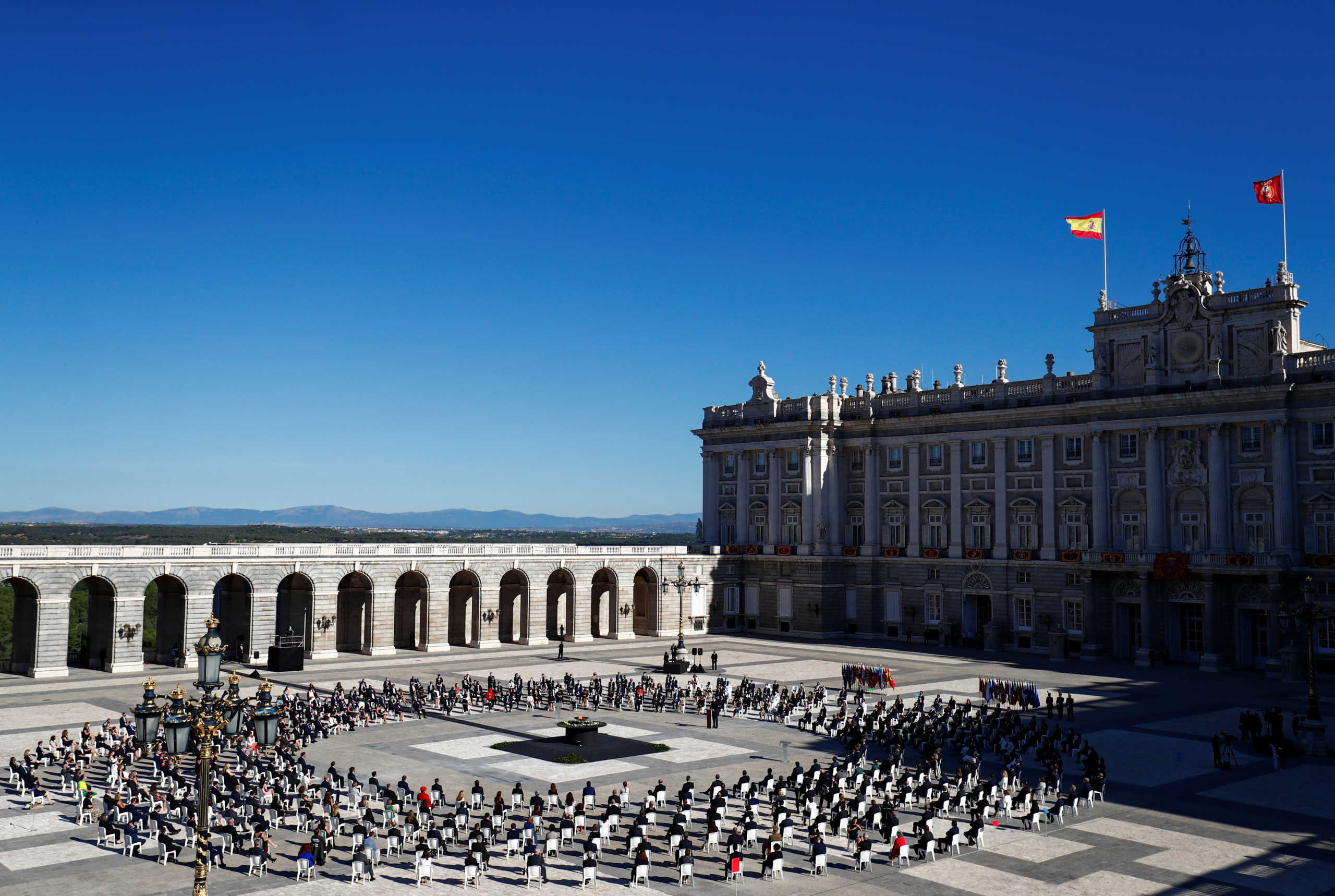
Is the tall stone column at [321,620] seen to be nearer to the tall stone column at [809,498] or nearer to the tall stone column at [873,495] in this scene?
the tall stone column at [809,498]

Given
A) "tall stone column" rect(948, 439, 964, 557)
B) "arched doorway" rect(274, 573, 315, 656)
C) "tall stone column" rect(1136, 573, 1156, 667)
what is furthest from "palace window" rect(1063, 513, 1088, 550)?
"arched doorway" rect(274, 573, 315, 656)

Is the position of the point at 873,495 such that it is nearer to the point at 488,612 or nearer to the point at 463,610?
the point at 488,612

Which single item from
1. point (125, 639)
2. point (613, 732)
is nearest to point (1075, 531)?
point (613, 732)

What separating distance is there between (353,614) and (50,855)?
49.6 metres

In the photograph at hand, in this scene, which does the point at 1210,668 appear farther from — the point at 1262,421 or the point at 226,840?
the point at 226,840

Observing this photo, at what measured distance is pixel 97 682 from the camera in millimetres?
58250

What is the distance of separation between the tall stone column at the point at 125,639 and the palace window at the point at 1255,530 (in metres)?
62.9

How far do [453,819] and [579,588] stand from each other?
175ft

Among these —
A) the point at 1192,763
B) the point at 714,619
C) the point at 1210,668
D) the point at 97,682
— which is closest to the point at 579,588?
the point at 714,619

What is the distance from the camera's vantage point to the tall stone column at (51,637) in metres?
59.7

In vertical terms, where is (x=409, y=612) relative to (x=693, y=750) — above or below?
above

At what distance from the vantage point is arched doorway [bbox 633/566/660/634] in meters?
87.8

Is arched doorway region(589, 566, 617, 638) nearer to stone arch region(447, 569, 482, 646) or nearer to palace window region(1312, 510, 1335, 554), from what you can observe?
stone arch region(447, 569, 482, 646)

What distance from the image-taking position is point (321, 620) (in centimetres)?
7038
